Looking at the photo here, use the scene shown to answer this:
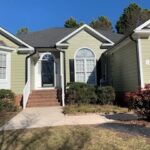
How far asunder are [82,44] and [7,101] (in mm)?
7281

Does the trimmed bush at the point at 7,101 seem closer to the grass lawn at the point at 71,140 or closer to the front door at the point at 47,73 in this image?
the front door at the point at 47,73

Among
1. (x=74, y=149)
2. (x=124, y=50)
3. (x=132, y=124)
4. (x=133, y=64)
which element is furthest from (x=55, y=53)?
(x=74, y=149)

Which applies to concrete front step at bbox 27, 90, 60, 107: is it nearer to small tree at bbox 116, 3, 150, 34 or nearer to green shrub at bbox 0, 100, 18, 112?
green shrub at bbox 0, 100, 18, 112

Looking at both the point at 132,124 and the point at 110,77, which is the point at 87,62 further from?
the point at 132,124

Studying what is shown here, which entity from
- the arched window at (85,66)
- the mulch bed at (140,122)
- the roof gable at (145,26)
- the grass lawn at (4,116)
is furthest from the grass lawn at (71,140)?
the arched window at (85,66)

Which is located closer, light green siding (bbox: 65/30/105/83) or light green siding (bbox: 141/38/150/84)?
light green siding (bbox: 141/38/150/84)

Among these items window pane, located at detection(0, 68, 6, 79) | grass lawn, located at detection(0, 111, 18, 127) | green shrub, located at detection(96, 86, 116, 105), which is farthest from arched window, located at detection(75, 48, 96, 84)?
grass lawn, located at detection(0, 111, 18, 127)

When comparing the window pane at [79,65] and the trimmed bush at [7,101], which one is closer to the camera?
the trimmed bush at [7,101]

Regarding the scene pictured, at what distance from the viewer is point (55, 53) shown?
68.0ft

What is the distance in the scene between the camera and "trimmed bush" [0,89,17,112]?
1529 cm

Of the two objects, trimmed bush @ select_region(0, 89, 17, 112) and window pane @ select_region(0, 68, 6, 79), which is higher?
window pane @ select_region(0, 68, 6, 79)

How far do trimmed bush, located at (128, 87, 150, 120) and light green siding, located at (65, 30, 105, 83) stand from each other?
9582 millimetres

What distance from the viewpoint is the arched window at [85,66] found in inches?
790

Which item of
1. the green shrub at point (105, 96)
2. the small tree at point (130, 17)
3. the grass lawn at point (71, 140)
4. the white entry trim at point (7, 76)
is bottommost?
the grass lawn at point (71, 140)
